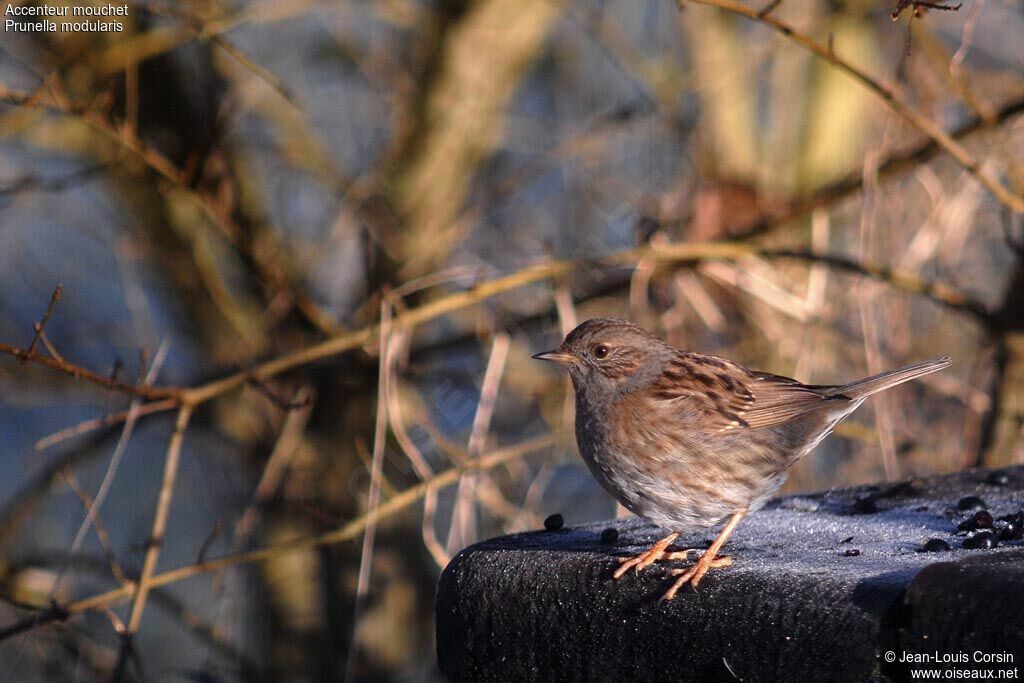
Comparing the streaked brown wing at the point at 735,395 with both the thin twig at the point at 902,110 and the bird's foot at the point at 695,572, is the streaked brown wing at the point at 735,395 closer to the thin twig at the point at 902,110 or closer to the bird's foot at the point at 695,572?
the bird's foot at the point at 695,572

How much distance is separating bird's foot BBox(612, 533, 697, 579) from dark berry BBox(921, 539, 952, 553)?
494 mm

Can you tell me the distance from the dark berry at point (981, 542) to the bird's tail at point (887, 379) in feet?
2.76

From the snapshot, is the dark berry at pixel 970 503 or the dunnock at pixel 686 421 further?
the dunnock at pixel 686 421

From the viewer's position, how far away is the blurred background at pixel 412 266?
447 centimetres

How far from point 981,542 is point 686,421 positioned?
0.97 meters

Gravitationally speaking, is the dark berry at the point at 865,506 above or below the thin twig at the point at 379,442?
below

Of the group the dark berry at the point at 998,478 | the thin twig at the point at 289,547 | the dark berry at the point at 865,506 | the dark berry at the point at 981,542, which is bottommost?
the dark berry at the point at 981,542

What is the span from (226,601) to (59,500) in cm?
131
